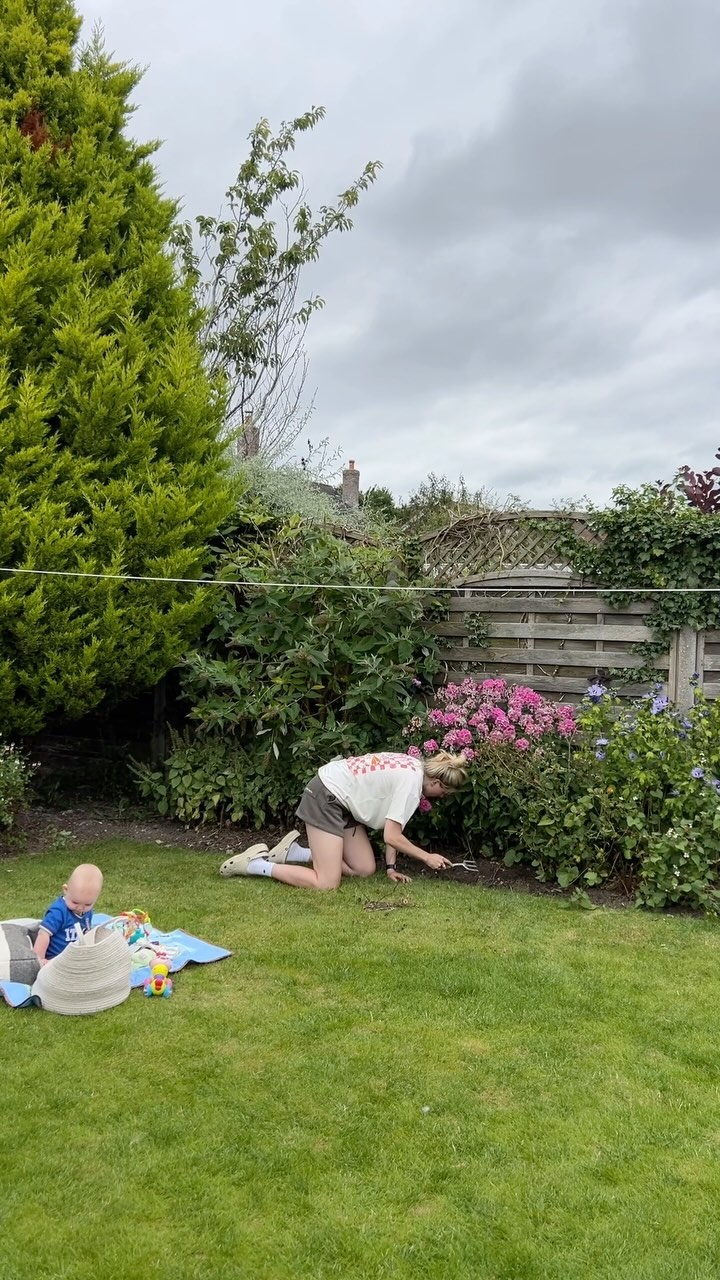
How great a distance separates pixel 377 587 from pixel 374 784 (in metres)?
1.55

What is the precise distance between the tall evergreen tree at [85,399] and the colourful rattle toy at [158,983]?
2862 mm

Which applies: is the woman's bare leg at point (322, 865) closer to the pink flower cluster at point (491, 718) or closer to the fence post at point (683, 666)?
the pink flower cluster at point (491, 718)

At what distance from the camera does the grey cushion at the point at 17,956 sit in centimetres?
359

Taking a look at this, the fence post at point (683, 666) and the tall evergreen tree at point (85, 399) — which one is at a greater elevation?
the tall evergreen tree at point (85, 399)

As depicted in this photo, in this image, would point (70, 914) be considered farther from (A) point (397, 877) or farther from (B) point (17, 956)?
(A) point (397, 877)

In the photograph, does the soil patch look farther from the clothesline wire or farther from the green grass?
the clothesline wire

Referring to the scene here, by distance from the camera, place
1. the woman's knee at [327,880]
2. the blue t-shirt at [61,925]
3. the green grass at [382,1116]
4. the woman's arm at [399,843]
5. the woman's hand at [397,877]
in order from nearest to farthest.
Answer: the green grass at [382,1116]
the blue t-shirt at [61,925]
the woman's arm at [399,843]
the woman's knee at [327,880]
the woman's hand at [397,877]

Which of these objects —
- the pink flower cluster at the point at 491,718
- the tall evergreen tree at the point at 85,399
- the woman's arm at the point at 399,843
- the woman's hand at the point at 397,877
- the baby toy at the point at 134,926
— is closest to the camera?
the baby toy at the point at 134,926

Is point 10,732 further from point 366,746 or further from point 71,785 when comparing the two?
point 366,746

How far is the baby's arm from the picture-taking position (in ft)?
11.7

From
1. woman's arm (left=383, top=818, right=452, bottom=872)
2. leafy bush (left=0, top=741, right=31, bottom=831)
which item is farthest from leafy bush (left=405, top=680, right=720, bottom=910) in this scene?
leafy bush (left=0, top=741, right=31, bottom=831)

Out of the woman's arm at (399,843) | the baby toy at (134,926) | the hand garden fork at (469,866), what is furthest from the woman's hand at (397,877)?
the baby toy at (134,926)

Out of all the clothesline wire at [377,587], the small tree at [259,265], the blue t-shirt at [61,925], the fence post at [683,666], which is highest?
the small tree at [259,265]

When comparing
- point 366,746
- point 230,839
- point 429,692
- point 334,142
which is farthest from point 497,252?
point 230,839
